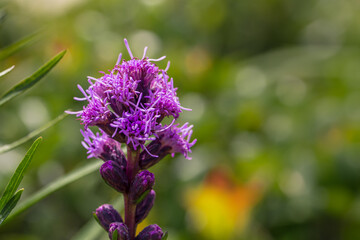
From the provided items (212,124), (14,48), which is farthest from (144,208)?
(212,124)

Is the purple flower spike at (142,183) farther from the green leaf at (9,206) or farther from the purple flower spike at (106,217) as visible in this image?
the green leaf at (9,206)

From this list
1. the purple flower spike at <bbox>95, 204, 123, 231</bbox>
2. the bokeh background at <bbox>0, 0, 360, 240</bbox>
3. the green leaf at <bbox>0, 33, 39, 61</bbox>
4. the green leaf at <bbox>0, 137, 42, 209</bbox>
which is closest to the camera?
the green leaf at <bbox>0, 137, 42, 209</bbox>

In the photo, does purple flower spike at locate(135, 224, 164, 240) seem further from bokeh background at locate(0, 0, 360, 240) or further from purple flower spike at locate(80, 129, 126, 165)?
bokeh background at locate(0, 0, 360, 240)

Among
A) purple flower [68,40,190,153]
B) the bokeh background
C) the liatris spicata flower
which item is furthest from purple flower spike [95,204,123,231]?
the bokeh background

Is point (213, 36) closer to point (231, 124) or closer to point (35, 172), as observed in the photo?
point (231, 124)

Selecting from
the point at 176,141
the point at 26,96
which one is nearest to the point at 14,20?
the point at 26,96

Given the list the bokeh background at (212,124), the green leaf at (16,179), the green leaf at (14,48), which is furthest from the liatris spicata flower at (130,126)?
the bokeh background at (212,124)
